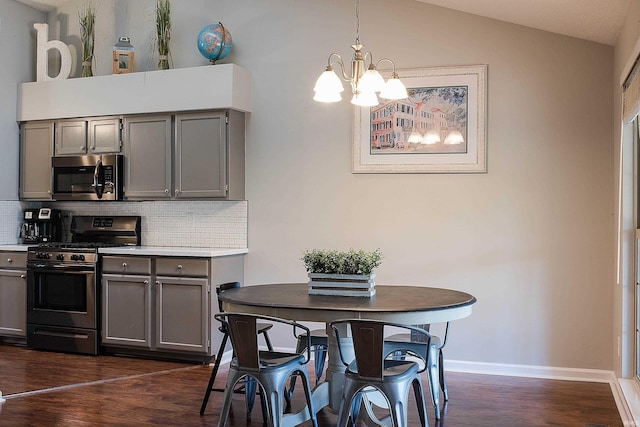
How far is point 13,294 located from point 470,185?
13.3ft

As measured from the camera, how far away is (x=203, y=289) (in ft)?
17.9

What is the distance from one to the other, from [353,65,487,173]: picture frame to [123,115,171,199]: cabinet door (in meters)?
1.62

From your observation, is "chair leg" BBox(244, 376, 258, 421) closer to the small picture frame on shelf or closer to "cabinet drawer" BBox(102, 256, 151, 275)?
"cabinet drawer" BBox(102, 256, 151, 275)

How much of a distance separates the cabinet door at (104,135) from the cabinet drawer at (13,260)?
1091 millimetres

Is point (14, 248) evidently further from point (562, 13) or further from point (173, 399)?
point (562, 13)

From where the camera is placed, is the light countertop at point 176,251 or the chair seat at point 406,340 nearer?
the chair seat at point 406,340

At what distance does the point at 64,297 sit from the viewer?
590 centimetres

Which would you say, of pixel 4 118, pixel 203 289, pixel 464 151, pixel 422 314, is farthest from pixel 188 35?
pixel 422 314

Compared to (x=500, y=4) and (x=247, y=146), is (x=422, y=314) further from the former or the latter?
(x=247, y=146)

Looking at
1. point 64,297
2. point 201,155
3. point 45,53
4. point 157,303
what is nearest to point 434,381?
point 157,303

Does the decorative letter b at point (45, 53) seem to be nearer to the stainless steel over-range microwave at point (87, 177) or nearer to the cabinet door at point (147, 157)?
the stainless steel over-range microwave at point (87, 177)

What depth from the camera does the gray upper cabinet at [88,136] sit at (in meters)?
6.12

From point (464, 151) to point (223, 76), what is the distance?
6.63 ft

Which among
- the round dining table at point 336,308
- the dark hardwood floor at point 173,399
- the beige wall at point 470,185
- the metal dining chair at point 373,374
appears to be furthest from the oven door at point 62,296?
the metal dining chair at point 373,374
